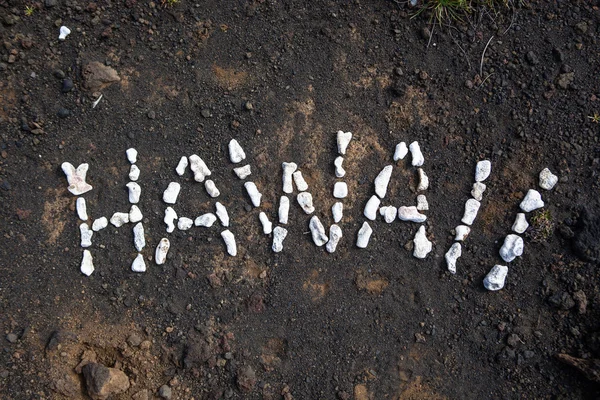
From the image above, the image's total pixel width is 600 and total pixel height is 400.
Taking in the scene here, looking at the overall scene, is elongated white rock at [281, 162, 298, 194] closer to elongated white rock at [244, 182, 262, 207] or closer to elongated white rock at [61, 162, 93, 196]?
elongated white rock at [244, 182, 262, 207]

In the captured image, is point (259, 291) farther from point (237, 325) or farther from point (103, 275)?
point (103, 275)

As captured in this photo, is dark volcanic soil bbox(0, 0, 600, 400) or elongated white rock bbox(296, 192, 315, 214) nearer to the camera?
dark volcanic soil bbox(0, 0, 600, 400)

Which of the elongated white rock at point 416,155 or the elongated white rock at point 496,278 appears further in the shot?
the elongated white rock at point 416,155

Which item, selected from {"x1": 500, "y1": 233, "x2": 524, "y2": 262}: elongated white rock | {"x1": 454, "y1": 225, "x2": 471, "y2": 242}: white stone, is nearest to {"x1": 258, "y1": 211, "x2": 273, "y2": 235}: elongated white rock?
{"x1": 454, "y1": 225, "x2": 471, "y2": 242}: white stone

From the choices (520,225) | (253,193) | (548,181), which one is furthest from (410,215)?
(253,193)

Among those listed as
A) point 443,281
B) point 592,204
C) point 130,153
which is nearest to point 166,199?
point 130,153

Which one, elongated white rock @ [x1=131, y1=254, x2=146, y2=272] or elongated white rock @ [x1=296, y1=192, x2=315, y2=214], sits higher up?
elongated white rock @ [x1=296, y1=192, x2=315, y2=214]

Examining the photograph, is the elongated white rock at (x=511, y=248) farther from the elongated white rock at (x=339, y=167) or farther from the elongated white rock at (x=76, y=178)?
the elongated white rock at (x=76, y=178)

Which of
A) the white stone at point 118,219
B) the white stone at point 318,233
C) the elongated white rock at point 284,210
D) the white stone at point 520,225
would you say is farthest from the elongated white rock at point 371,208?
the white stone at point 118,219
